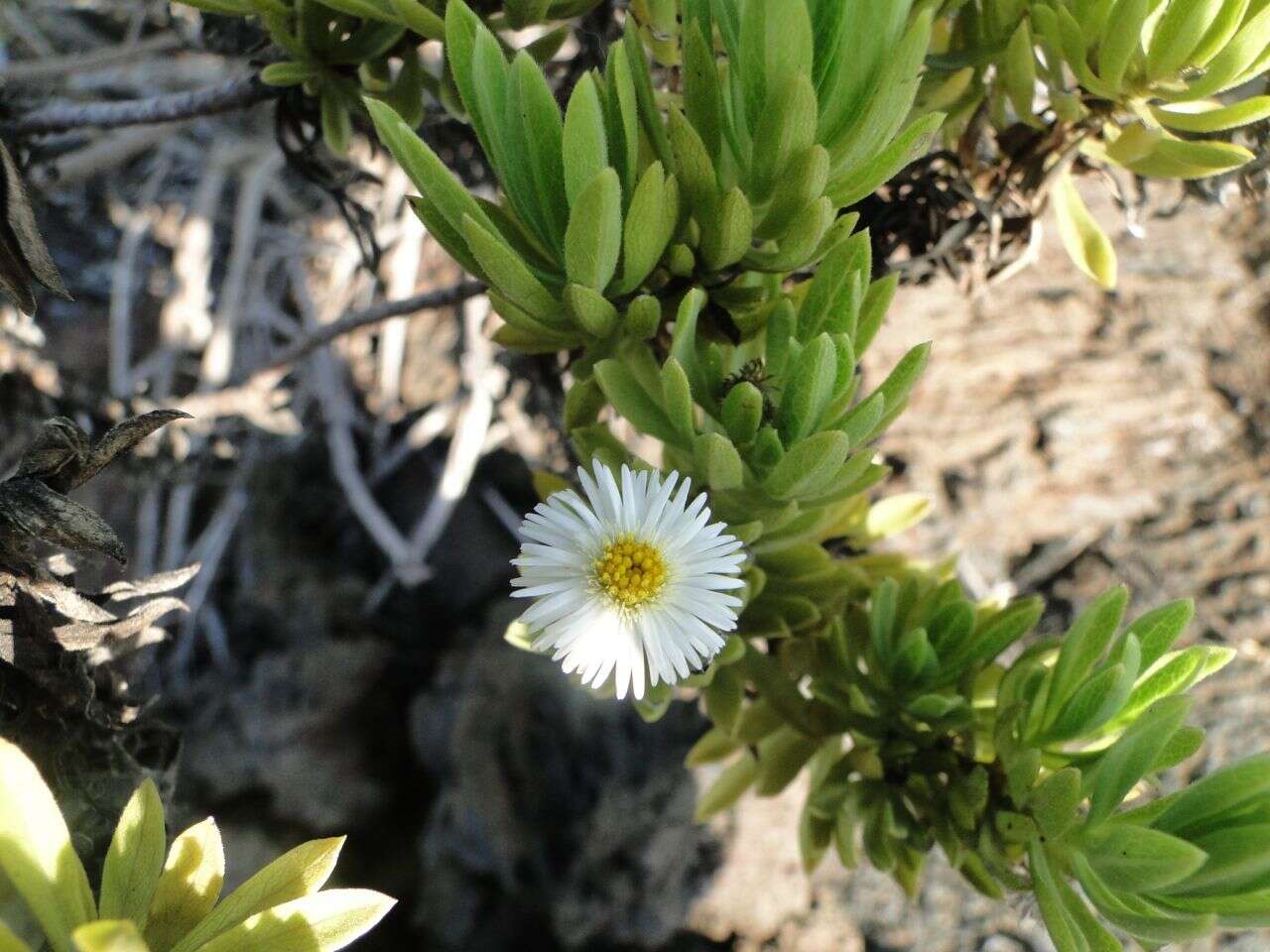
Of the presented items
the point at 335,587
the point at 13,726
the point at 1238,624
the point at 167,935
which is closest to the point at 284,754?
the point at 335,587

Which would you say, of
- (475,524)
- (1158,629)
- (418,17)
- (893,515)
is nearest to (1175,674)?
(1158,629)

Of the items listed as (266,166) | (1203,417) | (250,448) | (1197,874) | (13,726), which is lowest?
(1197,874)

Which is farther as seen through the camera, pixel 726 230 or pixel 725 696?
pixel 725 696

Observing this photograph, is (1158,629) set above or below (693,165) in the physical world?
below

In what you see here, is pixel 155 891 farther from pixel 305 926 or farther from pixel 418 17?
pixel 418 17

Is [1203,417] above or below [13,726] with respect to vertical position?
above

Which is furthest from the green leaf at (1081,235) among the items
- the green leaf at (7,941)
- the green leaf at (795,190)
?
the green leaf at (7,941)

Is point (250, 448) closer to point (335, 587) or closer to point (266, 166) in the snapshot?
point (335, 587)

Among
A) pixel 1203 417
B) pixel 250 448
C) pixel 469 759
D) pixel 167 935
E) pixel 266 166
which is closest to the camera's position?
pixel 167 935

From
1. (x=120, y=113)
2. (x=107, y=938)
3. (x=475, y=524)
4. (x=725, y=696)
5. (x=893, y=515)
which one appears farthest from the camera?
(x=475, y=524)
